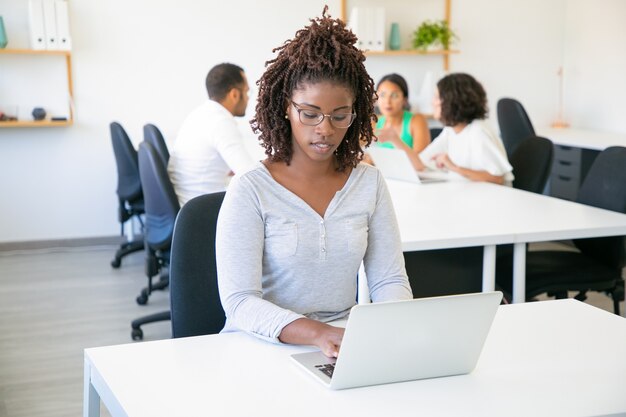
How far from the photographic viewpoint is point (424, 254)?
2.92m

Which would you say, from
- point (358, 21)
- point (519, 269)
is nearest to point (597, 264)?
point (519, 269)

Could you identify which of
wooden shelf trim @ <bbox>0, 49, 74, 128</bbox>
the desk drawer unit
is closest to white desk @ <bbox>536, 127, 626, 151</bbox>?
the desk drawer unit

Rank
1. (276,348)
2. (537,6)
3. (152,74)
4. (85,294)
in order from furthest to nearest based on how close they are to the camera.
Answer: (537,6), (152,74), (85,294), (276,348)

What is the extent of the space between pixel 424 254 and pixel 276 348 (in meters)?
1.34

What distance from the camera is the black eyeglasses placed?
177 centimetres

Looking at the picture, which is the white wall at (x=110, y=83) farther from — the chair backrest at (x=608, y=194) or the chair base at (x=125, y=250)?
the chair backrest at (x=608, y=194)

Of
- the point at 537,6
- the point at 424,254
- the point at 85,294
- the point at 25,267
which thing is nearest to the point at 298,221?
the point at 424,254

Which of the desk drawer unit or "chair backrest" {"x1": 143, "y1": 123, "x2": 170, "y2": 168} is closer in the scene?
"chair backrest" {"x1": 143, "y1": 123, "x2": 170, "y2": 168}

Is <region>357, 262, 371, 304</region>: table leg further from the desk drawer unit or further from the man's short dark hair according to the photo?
the desk drawer unit

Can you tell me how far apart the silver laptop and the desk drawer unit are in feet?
13.8

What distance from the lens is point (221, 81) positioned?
3980 millimetres

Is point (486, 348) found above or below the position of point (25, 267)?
above

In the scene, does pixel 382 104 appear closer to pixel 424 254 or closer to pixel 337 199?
pixel 424 254

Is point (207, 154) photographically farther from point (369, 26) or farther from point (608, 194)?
point (369, 26)
